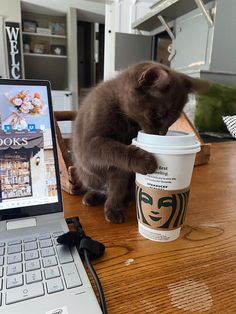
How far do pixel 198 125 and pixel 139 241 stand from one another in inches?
64.5

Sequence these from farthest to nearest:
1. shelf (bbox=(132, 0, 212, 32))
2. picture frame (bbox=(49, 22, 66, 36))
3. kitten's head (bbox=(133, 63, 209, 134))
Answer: picture frame (bbox=(49, 22, 66, 36)) < shelf (bbox=(132, 0, 212, 32)) < kitten's head (bbox=(133, 63, 209, 134))

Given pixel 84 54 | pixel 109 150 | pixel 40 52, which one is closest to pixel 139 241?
pixel 109 150

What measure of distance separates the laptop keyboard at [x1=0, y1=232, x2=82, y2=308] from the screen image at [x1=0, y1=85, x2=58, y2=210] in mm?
73

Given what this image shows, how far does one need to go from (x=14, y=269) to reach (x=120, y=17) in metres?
3.45

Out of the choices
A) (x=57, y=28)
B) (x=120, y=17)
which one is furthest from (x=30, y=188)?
(x=57, y=28)

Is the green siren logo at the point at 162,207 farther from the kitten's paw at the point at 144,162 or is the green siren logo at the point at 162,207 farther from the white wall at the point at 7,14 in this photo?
the white wall at the point at 7,14

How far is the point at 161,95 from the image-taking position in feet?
1.57

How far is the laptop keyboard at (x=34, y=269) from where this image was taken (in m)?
0.27

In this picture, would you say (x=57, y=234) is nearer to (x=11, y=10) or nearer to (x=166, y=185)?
(x=166, y=185)

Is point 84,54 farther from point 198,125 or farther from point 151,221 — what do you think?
point 151,221

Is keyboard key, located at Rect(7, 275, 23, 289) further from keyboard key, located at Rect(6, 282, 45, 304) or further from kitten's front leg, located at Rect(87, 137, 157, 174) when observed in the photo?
kitten's front leg, located at Rect(87, 137, 157, 174)

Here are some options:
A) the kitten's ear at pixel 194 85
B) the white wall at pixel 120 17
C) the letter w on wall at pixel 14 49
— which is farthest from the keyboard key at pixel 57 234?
the letter w on wall at pixel 14 49

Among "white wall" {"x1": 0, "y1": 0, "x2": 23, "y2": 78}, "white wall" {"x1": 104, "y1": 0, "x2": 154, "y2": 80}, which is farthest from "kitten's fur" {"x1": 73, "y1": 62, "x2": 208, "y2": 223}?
"white wall" {"x1": 0, "y1": 0, "x2": 23, "y2": 78}

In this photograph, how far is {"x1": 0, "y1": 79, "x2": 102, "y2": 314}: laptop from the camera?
1.03 ft
